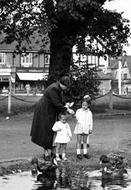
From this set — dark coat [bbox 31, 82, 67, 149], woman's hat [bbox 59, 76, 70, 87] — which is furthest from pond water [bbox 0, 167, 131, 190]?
woman's hat [bbox 59, 76, 70, 87]

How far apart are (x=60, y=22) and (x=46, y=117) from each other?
15.9 metres

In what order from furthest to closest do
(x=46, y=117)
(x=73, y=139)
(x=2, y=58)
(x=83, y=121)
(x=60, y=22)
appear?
(x=2, y=58)
(x=60, y=22)
(x=73, y=139)
(x=83, y=121)
(x=46, y=117)

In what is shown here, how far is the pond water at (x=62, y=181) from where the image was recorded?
8.11 metres

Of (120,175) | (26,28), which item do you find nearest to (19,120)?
(26,28)

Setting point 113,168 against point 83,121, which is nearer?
point 113,168

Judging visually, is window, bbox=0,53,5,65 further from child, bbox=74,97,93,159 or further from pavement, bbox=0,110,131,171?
child, bbox=74,97,93,159

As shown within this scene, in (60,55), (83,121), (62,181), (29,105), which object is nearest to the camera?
(62,181)

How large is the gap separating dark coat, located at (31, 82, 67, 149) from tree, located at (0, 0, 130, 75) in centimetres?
1322

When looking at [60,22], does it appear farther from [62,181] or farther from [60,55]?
[62,181]

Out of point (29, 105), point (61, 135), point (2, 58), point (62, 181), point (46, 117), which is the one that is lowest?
point (29, 105)

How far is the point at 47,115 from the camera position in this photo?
10211 mm

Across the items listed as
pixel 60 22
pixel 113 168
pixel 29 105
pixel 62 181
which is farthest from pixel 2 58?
pixel 62 181

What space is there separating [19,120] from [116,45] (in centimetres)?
997

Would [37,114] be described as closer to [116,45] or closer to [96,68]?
[96,68]
